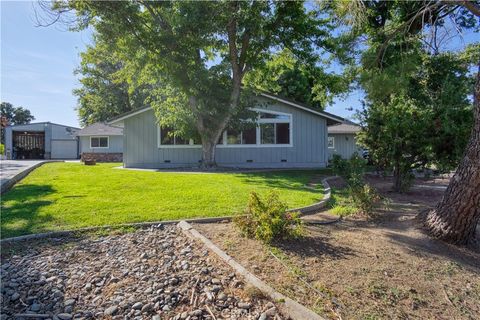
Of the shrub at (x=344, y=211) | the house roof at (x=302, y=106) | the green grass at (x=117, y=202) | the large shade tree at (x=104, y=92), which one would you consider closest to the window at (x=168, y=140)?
the house roof at (x=302, y=106)

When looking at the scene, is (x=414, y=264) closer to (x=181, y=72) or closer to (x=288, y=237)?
(x=288, y=237)

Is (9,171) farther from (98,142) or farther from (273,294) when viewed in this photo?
(98,142)

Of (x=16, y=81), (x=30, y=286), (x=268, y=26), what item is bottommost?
(x=30, y=286)

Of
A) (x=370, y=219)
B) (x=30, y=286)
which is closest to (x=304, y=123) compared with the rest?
(x=370, y=219)

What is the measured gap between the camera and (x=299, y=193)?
7.48 m

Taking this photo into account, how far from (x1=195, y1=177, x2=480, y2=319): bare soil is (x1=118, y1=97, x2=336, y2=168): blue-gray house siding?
11071mm

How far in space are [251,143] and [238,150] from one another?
0.80 m

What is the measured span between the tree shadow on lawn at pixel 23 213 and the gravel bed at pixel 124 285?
649 mm

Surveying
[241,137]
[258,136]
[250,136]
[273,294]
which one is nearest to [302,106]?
[258,136]

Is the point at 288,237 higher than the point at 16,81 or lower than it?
lower

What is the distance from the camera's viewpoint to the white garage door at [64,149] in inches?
1212

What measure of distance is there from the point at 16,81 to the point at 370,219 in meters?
7.72

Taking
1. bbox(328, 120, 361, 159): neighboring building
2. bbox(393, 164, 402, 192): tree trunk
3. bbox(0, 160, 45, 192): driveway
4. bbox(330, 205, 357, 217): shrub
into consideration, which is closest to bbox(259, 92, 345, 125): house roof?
bbox(393, 164, 402, 192): tree trunk

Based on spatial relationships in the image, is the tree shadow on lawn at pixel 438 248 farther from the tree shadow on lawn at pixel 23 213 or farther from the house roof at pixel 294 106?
the house roof at pixel 294 106
